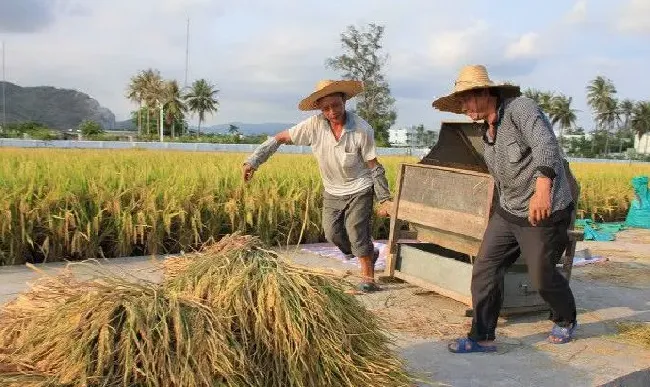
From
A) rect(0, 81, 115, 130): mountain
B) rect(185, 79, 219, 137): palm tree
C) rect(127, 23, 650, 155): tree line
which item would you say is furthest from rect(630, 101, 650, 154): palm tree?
rect(0, 81, 115, 130): mountain

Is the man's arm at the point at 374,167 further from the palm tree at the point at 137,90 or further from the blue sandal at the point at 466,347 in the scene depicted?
the palm tree at the point at 137,90

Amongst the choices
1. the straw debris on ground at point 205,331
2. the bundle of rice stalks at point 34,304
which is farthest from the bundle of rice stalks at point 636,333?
the bundle of rice stalks at point 34,304

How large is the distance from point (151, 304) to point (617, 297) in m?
4.40

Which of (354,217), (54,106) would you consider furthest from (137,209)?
(54,106)

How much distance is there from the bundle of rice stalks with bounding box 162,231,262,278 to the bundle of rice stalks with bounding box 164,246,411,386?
28 millimetres

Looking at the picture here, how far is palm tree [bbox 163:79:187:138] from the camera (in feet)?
229

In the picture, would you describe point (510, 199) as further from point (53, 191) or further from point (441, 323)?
Answer: point (53, 191)

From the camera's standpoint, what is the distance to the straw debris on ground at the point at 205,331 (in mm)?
1765

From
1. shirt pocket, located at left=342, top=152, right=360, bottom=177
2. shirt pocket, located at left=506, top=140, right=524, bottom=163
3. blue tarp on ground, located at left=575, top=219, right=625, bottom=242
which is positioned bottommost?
blue tarp on ground, located at left=575, top=219, right=625, bottom=242

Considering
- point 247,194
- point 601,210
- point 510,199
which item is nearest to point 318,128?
point 510,199

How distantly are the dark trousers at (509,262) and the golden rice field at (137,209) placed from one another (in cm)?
155

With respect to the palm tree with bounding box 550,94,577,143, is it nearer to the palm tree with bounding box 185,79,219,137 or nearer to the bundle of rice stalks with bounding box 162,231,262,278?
the palm tree with bounding box 185,79,219,137

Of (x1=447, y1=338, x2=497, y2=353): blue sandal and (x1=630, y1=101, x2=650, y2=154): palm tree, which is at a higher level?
(x1=630, y1=101, x2=650, y2=154): palm tree

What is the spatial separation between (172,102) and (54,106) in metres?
92.3
